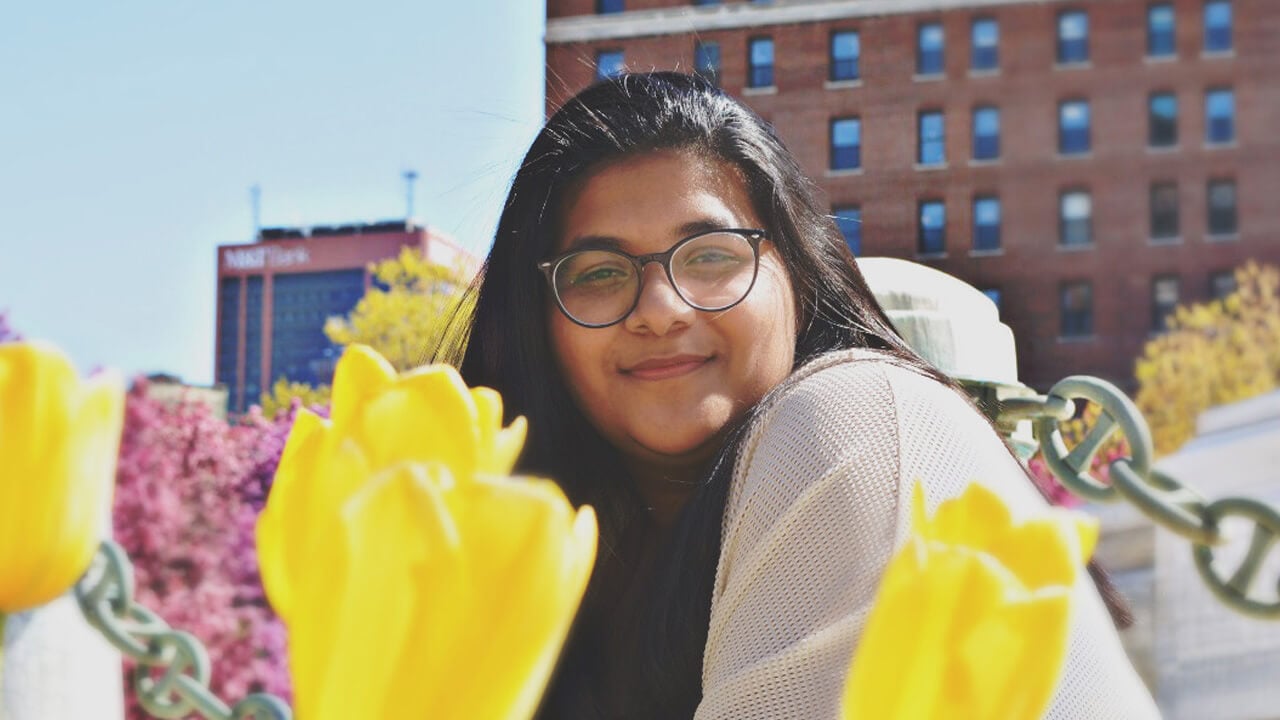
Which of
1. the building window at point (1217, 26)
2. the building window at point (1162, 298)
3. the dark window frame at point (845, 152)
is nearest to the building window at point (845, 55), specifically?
the dark window frame at point (845, 152)

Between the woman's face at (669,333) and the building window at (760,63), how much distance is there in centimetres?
2485

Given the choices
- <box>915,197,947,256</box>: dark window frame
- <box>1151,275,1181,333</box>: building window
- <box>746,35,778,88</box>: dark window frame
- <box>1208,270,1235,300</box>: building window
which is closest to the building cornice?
<box>746,35,778,88</box>: dark window frame

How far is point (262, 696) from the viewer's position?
42.8 inches

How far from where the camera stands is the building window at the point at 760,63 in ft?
85.5

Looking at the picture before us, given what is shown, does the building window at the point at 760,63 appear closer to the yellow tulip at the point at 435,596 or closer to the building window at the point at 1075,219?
the building window at the point at 1075,219

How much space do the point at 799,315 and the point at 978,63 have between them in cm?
2552

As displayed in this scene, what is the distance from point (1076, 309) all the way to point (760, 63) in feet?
21.7

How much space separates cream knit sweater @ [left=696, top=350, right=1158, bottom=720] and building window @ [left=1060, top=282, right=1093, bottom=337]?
2496 centimetres

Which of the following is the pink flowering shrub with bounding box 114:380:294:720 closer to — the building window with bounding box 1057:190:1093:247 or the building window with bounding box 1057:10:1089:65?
A: the building window with bounding box 1057:190:1093:247

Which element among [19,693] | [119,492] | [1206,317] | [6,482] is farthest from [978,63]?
[6,482]

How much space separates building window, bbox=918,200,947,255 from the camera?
25.8 m

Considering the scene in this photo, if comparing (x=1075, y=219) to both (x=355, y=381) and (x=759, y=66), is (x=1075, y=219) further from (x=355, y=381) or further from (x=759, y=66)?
(x=355, y=381)

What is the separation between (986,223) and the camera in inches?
1019

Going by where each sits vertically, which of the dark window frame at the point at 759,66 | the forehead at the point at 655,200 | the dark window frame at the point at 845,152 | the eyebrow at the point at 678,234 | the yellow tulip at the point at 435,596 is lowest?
the yellow tulip at the point at 435,596
